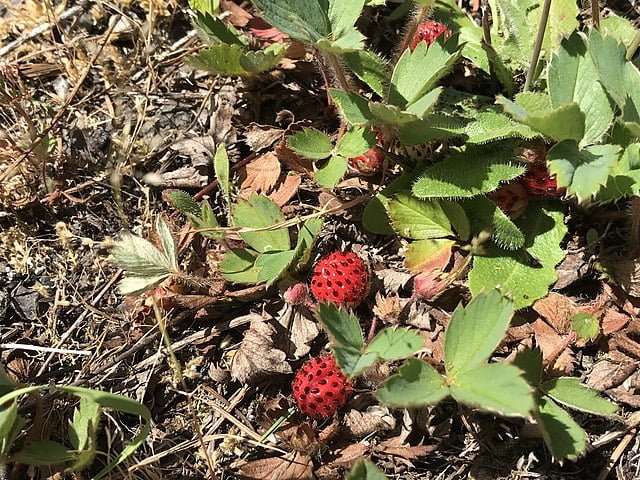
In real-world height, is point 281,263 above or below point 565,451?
above

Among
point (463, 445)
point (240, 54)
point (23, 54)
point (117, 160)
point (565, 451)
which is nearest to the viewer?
point (565, 451)

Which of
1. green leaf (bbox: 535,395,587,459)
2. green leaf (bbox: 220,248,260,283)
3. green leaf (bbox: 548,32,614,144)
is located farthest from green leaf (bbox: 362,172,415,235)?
green leaf (bbox: 535,395,587,459)

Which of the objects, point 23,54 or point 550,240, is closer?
point 550,240

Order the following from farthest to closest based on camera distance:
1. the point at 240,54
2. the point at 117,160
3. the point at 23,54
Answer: the point at 23,54, the point at 117,160, the point at 240,54

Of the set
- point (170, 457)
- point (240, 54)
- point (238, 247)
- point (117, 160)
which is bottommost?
point (170, 457)

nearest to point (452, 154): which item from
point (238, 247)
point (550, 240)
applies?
point (550, 240)

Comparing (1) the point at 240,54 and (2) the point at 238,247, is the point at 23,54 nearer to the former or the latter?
(1) the point at 240,54

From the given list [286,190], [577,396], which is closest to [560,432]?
[577,396]
